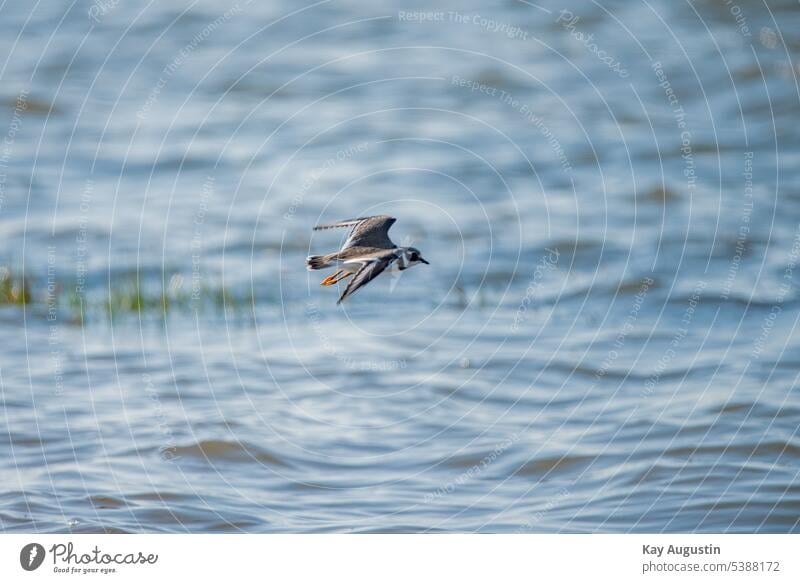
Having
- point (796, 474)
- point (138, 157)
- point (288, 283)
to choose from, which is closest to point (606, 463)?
point (796, 474)

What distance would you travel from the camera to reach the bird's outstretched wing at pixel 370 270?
6.75 meters

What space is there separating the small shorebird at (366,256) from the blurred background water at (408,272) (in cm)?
191

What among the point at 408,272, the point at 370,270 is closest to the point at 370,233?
the point at 370,270

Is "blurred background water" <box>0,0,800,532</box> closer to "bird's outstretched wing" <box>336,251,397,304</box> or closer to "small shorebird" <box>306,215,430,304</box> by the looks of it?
"small shorebird" <box>306,215,430,304</box>

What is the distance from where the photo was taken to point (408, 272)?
1233 cm

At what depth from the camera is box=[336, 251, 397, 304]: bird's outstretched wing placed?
675 cm

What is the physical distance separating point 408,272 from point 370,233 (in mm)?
4131
